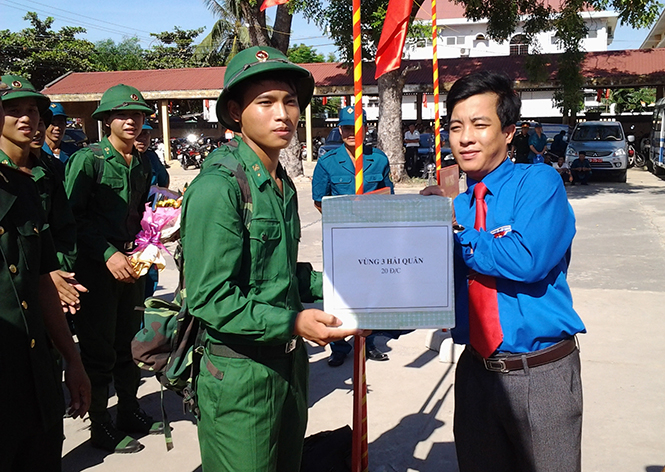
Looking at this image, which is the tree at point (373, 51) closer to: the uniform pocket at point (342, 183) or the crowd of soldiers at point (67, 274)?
the uniform pocket at point (342, 183)

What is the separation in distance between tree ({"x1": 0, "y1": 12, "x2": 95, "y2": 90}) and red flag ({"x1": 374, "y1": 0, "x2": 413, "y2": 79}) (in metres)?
36.7

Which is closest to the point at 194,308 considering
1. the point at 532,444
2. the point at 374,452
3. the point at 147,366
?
the point at 147,366

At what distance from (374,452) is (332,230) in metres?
2.24

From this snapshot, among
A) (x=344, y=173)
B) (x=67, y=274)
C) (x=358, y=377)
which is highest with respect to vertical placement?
(x=344, y=173)

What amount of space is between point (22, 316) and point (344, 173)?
12.5ft

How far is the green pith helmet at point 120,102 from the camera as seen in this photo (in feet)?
13.0

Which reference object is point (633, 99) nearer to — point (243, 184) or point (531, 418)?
point (531, 418)

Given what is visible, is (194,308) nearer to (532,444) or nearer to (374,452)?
(532,444)

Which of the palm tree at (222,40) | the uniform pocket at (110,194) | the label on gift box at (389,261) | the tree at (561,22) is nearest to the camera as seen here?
the label on gift box at (389,261)

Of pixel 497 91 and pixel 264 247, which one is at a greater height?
pixel 497 91

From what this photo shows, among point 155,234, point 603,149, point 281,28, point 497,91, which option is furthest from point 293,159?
point 497,91

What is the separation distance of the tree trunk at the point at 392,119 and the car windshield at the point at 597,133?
6179 mm

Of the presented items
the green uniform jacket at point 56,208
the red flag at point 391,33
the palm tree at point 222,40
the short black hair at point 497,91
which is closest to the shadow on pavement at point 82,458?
the green uniform jacket at point 56,208

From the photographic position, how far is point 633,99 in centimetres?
3653
